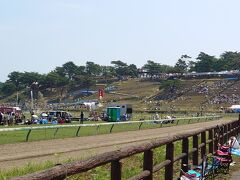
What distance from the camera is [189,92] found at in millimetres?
133500

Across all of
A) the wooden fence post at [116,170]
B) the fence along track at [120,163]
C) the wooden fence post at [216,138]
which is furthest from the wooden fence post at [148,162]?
the wooden fence post at [216,138]

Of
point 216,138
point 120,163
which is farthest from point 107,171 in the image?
point 120,163

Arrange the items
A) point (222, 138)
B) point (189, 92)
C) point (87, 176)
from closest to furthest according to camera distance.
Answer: point (87, 176) → point (222, 138) → point (189, 92)

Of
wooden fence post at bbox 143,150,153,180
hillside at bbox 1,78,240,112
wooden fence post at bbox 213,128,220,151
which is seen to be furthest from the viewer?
hillside at bbox 1,78,240,112

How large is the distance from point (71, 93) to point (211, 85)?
6502cm

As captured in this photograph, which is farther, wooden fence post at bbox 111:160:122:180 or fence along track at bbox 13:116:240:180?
wooden fence post at bbox 111:160:122:180

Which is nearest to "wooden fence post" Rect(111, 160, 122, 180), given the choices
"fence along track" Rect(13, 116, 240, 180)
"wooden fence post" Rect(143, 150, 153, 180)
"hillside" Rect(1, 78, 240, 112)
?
"fence along track" Rect(13, 116, 240, 180)

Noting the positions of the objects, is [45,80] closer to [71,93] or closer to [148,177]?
[71,93]

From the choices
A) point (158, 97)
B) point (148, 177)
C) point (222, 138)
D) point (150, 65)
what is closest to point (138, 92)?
point (158, 97)

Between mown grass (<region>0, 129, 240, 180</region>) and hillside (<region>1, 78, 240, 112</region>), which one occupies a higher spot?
hillside (<region>1, 78, 240, 112</region>)

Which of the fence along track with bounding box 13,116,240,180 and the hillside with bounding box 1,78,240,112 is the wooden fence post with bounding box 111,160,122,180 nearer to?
the fence along track with bounding box 13,116,240,180

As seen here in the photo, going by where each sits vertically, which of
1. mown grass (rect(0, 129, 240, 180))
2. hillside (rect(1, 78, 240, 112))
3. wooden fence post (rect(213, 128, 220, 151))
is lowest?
mown grass (rect(0, 129, 240, 180))

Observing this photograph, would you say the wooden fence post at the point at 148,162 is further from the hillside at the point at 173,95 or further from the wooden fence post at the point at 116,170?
the hillside at the point at 173,95

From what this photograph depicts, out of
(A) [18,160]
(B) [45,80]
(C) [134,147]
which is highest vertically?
(B) [45,80]
